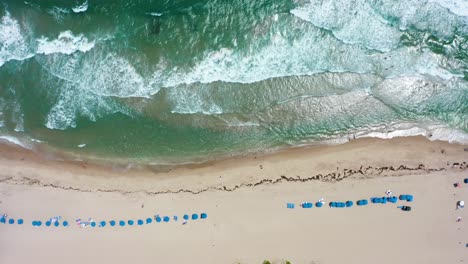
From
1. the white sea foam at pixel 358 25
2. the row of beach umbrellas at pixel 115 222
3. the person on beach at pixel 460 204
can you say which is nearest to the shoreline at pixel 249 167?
the row of beach umbrellas at pixel 115 222

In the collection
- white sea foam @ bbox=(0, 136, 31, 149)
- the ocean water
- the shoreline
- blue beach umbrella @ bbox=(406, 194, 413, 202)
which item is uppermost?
the ocean water

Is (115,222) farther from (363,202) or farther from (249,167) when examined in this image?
(363,202)

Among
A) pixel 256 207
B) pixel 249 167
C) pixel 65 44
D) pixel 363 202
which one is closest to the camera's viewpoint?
pixel 363 202

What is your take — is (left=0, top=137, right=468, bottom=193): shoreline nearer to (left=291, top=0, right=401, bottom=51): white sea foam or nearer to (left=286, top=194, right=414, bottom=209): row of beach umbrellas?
(left=286, top=194, right=414, bottom=209): row of beach umbrellas

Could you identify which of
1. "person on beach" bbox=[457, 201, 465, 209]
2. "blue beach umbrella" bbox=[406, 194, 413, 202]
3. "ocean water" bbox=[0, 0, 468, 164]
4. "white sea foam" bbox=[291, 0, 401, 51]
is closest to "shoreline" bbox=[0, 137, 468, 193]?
"ocean water" bbox=[0, 0, 468, 164]

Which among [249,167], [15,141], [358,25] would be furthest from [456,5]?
[15,141]
